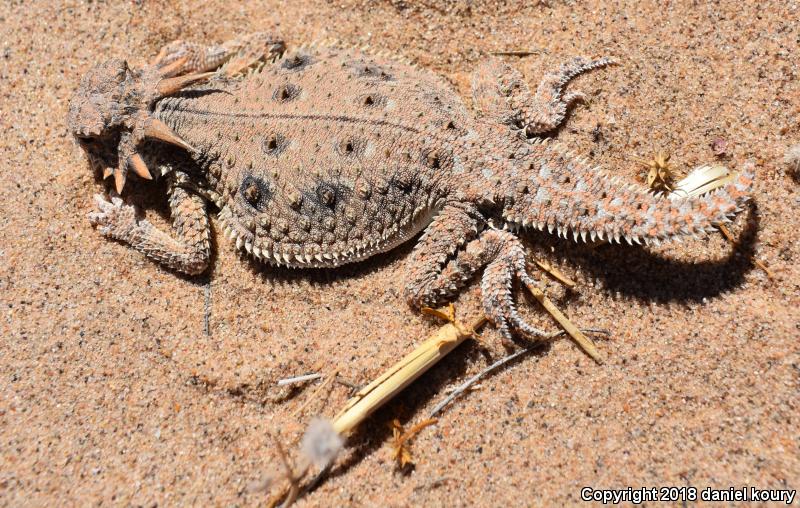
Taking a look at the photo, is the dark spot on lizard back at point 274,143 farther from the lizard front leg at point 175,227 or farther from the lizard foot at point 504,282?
the lizard foot at point 504,282

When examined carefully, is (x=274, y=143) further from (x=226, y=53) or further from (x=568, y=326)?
(x=568, y=326)

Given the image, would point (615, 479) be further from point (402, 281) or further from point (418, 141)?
point (418, 141)

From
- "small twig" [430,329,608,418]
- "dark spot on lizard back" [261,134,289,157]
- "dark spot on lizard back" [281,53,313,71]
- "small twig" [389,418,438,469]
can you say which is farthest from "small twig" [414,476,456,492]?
"dark spot on lizard back" [281,53,313,71]

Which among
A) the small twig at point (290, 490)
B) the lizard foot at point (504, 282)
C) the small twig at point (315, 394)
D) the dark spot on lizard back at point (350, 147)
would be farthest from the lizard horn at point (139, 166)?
the lizard foot at point (504, 282)

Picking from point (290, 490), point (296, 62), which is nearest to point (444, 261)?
point (290, 490)

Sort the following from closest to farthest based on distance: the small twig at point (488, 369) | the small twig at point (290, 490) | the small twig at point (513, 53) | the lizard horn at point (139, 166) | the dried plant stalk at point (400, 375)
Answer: the small twig at point (290, 490) → the dried plant stalk at point (400, 375) → the small twig at point (488, 369) → the lizard horn at point (139, 166) → the small twig at point (513, 53)

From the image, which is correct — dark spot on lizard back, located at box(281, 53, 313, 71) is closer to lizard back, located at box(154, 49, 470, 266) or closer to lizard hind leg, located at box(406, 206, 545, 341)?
lizard back, located at box(154, 49, 470, 266)
